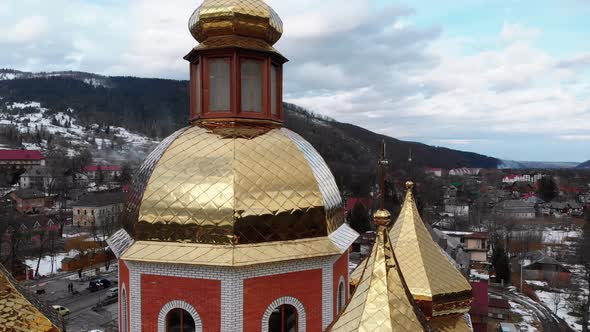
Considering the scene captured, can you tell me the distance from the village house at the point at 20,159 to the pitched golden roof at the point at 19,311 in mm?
83855

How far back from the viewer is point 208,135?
24.2ft

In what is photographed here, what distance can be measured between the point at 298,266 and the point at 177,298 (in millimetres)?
1831

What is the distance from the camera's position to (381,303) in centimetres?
472

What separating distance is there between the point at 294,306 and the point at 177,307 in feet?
5.67

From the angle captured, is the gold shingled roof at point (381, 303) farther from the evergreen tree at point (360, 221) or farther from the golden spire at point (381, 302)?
the evergreen tree at point (360, 221)

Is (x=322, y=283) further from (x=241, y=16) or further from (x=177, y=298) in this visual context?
(x=241, y=16)

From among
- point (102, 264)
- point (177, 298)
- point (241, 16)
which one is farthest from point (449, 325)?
point (102, 264)

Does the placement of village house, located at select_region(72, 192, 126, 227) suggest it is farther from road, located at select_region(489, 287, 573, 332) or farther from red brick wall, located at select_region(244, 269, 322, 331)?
red brick wall, located at select_region(244, 269, 322, 331)

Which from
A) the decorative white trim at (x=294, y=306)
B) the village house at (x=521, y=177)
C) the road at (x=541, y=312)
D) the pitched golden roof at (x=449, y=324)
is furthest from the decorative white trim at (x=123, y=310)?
the village house at (x=521, y=177)

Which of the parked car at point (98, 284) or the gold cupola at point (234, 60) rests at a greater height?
the gold cupola at point (234, 60)

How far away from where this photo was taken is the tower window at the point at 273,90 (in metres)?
8.31

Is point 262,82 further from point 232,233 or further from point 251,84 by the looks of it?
point 232,233

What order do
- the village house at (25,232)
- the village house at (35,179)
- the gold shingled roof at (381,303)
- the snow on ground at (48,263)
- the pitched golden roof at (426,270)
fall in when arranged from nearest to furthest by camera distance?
the gold shingled roof at (381,303) → the pitched golden roof at (426,270) → the village house at (25,232) → the snow on ground at (48,263) → the village house at (35,179)

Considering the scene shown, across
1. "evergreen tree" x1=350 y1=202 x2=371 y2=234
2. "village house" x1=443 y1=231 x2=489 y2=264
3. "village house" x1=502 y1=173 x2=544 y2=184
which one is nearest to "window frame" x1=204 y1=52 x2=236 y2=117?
"village house" x1=443 y1=231 x2=489 y2=264
